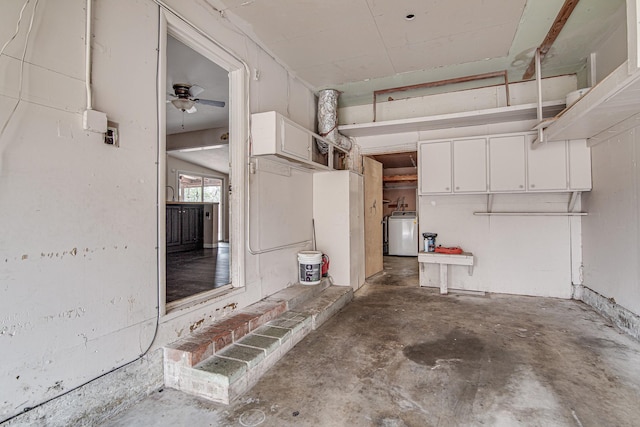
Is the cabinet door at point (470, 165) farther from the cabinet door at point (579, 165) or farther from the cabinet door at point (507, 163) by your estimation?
the cabinet door at point (579, 165)

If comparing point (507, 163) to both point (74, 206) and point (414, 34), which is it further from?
point (74, 206)

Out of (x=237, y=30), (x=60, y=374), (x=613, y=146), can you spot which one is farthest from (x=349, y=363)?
(x=613, y=146)

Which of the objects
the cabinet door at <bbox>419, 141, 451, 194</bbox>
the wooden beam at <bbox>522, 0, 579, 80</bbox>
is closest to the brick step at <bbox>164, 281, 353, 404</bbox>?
the cabinet door at <bbox>419, 141, 451, 194</bbox>

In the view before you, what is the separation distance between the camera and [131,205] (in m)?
1.95

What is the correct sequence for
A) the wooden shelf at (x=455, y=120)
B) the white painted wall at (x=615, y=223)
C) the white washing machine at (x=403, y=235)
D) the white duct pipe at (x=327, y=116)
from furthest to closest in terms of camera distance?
the white washing machine at (x=403, y=235) < the white duct pipe at (x=327, y=116) < the wooden shelf at (x=455, y=120) < the white painted wall at (x=615, y=223)

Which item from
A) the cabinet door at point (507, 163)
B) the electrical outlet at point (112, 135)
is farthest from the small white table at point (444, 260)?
the electrical outlet at point (112, 135)

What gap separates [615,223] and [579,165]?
88 centimetres

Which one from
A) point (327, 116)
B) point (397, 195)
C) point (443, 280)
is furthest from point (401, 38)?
point (397, 195)

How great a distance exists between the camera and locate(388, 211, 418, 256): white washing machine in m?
7.75

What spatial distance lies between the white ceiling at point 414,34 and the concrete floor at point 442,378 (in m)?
2.93

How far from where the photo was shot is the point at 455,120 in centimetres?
429

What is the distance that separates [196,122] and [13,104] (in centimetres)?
536

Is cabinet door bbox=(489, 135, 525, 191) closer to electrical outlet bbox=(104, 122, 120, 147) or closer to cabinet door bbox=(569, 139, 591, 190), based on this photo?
cabinet door bbox=(569, 139, 591, 190)

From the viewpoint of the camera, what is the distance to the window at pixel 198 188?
344 inches
